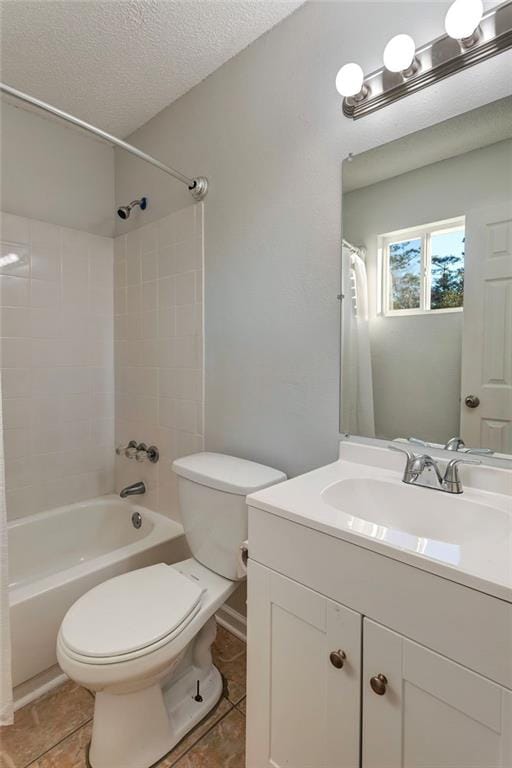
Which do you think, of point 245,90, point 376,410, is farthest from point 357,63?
point 376,410

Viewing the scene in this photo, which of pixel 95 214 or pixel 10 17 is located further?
pixel 95 214

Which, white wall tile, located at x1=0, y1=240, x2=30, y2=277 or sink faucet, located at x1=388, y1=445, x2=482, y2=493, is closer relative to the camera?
sink faucet, located at x1=388, y1=445, x2=482, y2=493

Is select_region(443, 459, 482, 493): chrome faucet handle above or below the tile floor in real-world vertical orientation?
above

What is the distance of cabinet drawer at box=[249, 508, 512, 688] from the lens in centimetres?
60

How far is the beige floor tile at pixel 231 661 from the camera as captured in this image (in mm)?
1392

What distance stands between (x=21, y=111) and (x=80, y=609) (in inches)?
90.2

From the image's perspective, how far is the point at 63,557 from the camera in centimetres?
199

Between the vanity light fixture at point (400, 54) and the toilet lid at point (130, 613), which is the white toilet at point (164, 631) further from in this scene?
the vanity light fixture at point (400, 54)

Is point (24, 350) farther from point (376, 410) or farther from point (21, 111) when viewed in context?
point (376, 410)

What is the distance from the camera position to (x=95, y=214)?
2217 millimetres

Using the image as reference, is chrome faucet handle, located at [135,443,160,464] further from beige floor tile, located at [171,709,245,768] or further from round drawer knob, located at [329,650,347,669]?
round drawer knob, located at [329,650,347,669]

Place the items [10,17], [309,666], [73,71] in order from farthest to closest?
[73,71] → [10,17] → [309,666]

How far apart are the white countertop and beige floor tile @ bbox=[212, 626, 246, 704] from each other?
91 cm

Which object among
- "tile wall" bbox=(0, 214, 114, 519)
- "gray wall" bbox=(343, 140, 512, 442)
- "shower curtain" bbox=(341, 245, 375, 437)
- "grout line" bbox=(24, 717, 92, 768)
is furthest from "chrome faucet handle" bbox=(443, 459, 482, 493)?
"tile wall" bbox=(0, 214, 114, 519)
